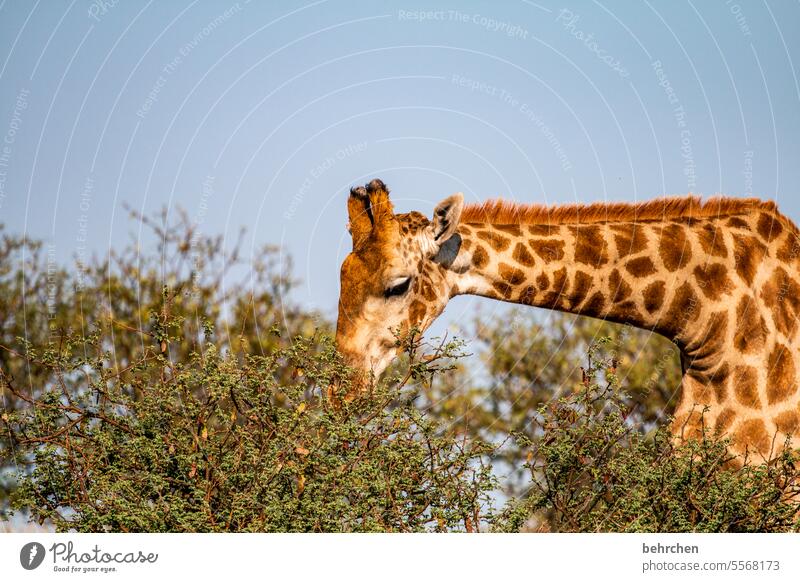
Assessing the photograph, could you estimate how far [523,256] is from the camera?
1366cm

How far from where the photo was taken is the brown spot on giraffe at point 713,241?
43.5 feet

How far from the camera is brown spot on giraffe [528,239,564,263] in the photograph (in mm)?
13562

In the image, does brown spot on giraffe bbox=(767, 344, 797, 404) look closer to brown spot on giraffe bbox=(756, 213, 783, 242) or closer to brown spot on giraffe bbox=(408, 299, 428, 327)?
brown spot on giraffe bbox=(756, 213, 783, 242)

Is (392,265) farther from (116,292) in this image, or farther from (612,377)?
(116,292)

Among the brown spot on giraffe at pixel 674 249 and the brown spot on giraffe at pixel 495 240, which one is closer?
the brown spot on giraffe at pixel 674 249

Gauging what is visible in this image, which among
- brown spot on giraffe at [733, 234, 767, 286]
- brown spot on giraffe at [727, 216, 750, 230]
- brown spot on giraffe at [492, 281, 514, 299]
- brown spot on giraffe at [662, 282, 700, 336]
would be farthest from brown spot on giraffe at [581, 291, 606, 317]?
brown spot on giraffe at [727, 216, 750, 230]

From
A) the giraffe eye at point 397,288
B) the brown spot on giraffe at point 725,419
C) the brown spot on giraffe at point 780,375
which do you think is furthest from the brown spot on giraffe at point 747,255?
the giraffe eye at point 397,288

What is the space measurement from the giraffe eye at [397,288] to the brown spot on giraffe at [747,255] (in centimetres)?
369

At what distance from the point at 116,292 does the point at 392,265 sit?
28.0ft

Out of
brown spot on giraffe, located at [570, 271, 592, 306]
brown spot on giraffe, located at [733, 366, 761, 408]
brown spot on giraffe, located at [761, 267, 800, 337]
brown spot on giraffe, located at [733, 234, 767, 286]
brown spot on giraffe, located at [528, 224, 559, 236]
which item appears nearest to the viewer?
brown spot on giraffe, located at [733, 366, 761, 408]

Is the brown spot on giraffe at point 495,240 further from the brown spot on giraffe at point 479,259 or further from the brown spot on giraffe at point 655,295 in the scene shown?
the brown spot on giraffe at point 655,295

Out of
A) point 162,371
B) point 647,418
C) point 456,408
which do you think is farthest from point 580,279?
point 647,418

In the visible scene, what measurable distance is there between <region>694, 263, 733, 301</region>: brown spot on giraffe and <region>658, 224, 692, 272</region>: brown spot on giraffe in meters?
0.19

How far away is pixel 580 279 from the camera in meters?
13.4
